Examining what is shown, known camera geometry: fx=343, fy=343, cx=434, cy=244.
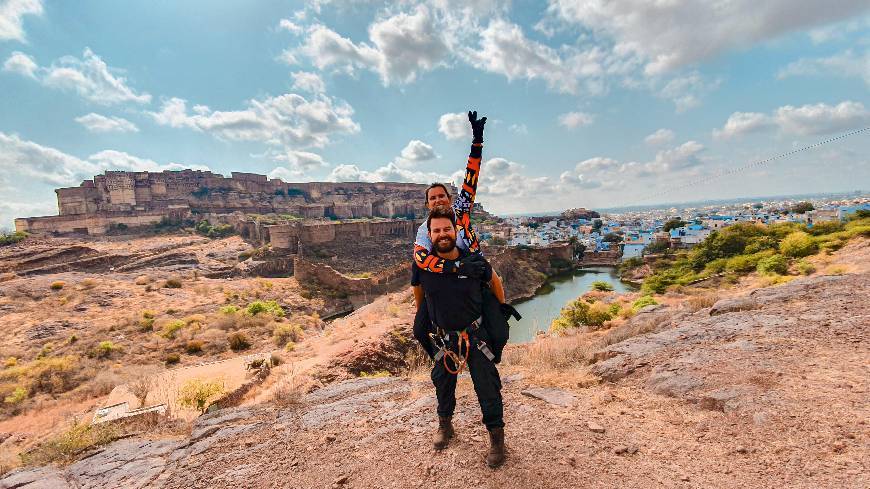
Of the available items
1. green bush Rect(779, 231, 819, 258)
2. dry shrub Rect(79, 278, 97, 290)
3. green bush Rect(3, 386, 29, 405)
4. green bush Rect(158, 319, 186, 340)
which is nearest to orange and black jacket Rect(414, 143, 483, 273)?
green bush Rect(3, 386, 29, 405)

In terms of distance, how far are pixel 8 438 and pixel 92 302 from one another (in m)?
12.9

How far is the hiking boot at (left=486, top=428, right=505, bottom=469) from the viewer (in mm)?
2102

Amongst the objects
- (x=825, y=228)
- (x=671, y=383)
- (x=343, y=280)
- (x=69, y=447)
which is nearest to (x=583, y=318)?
(x=671, y=383)

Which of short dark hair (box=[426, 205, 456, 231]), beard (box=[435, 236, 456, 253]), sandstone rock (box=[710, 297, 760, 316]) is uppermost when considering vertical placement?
short dark hair (box=[426, 205, 456, 231])

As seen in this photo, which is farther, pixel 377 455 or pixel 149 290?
pixel 149 290

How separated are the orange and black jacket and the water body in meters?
14.7

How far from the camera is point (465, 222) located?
252 cm

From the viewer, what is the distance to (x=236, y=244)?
36.2 meters

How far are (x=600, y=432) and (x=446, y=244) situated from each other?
171 cm

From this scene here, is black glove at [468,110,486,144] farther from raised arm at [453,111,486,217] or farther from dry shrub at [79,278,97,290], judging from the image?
dry shrub at [79,278,97,290]

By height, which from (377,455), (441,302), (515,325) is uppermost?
(441,302)

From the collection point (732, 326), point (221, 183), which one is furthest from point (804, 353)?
point (221, 183)

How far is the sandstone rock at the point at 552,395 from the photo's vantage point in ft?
9.63

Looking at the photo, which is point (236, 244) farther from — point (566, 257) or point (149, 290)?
point (566, 257)
